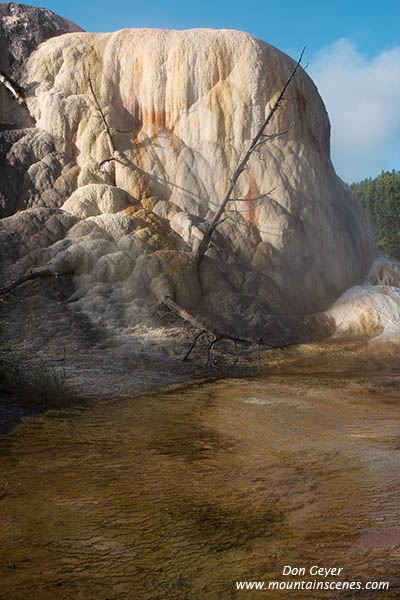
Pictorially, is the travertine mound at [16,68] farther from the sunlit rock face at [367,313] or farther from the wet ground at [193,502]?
the wet ground at [193,502]

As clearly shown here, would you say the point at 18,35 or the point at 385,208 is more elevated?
the point at 18,35

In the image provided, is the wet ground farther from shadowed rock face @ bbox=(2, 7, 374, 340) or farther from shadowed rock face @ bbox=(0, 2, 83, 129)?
shadowed rock face @ bbox=(0, 2, 83, 129)

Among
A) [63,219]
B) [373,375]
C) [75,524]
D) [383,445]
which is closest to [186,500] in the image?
[75,524]

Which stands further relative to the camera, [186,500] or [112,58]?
[112,58]

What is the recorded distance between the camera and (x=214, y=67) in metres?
13.2

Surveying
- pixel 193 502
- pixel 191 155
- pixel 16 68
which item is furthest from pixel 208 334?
pixel 16 68

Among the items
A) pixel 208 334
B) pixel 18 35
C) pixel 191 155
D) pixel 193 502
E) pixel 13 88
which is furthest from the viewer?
pixel 18 35

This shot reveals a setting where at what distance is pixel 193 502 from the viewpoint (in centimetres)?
335

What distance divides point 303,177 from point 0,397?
9860 millimetres

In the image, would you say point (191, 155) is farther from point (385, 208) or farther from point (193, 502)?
point (385, 208)

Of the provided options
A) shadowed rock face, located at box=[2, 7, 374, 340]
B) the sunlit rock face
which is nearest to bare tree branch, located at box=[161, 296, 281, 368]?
shadowed rock face, located at box=[2, 7, 374, 340]

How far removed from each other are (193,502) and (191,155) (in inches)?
428

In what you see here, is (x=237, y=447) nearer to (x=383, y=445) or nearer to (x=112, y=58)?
(x=383, y=445)

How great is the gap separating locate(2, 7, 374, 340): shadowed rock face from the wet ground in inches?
261
